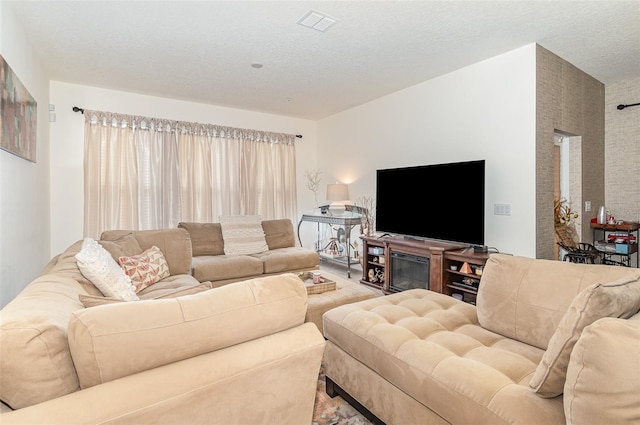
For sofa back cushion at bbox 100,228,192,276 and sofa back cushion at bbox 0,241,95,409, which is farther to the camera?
sofa back cushion at bbox 100,228,192,276

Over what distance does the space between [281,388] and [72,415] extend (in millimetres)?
582

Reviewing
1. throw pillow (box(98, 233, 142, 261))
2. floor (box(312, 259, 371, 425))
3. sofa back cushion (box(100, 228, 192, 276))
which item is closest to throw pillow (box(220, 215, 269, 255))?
sofa back cushion (box(100, 228, 192, 276))

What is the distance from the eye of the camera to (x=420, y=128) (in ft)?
13.8

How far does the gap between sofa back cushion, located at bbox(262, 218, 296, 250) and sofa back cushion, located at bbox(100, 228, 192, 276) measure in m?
1.37

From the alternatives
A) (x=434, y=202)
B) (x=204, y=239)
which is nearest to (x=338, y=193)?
(x=434, y=202)

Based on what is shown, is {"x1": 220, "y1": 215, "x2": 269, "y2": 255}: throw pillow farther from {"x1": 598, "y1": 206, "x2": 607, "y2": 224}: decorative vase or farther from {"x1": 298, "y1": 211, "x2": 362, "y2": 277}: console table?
{"x1": 598, "y1": 206, "x2": 607, "y2": 224}: decorative vase

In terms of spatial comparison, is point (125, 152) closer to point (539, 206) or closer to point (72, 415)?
point (72, 415)

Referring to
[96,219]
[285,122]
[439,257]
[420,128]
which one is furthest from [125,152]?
[439,257]

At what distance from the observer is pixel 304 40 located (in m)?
3.03

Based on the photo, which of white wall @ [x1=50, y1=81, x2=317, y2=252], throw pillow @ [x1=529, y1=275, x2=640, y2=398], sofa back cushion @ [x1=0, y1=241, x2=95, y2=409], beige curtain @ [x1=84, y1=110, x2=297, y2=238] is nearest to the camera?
sofa back cushion @ [x1=0, y1=241, x2=95, y2=409]

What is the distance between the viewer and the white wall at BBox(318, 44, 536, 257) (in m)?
3.19

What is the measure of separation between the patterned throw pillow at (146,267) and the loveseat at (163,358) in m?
1.32

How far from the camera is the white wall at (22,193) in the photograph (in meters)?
2.33

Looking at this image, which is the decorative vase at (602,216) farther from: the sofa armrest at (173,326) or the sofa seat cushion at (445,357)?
the sofa armrest at (173,326)
